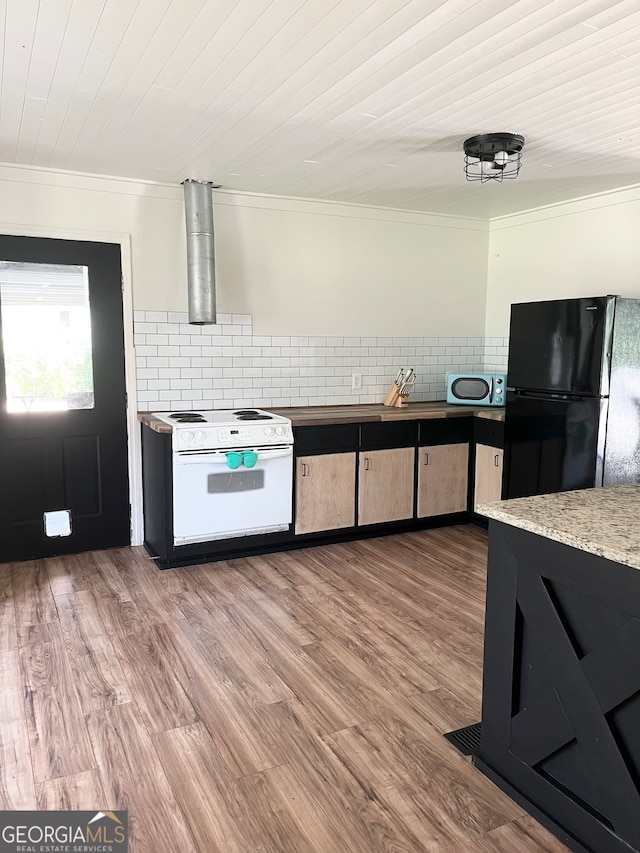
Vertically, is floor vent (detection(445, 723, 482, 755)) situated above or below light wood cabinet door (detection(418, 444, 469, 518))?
below

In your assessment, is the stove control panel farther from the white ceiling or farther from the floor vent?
the floor vent

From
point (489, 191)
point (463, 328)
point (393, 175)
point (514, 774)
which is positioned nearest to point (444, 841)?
point (514, 774)

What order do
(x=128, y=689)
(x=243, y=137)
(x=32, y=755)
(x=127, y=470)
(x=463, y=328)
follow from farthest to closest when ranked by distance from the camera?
1. (x=463, y=328)
2. (x=127, y=470)
3. (x=243, y=137)
4. (x=128, y=689)
5. (x=32, y=755)

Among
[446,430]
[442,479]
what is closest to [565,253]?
[446,430]

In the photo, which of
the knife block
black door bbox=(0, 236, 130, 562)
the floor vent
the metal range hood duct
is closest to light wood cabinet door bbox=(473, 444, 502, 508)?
the knife block

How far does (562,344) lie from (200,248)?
233 cm

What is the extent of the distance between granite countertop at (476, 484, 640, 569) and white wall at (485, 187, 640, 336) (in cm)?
259

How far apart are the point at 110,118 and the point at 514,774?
310cm

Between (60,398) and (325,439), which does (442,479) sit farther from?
(60,398)

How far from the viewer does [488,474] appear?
4676mm

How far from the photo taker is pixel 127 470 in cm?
432

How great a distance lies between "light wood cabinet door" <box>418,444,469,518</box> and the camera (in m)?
4.66

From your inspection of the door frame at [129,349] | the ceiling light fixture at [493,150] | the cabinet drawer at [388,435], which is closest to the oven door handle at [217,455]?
the cabinet drawer at [388,435]

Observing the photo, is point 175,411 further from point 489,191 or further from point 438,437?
point 489,191
